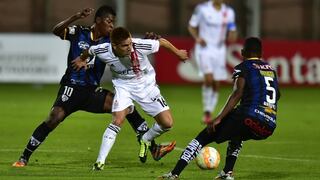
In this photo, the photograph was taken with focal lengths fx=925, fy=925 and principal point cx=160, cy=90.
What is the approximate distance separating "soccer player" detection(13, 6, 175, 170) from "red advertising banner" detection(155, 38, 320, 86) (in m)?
15.6

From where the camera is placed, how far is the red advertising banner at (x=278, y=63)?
92.8 ft

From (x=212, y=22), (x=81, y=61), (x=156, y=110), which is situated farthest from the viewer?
(x=212, y=22)

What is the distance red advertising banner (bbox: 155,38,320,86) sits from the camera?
28.3m

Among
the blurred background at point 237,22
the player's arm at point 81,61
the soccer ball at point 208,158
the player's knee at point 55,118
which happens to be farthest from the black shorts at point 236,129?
the blurred background at point 237,22

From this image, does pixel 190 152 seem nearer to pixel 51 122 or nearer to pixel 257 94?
pixel 257 94

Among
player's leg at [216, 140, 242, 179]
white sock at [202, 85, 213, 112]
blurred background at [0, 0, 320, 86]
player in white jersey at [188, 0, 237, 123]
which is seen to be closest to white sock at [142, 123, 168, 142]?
player's leg at [216, 140, 242, 179]

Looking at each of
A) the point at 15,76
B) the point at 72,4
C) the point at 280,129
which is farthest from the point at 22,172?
the point at 72,4

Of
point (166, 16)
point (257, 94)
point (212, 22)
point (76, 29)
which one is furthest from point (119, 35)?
point (166, 16)

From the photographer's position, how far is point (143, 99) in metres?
12.1

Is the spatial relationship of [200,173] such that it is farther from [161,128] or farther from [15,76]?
[15,76]

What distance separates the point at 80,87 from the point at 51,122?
65 cm

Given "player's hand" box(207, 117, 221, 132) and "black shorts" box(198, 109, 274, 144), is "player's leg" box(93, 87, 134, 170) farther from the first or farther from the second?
"player's hand" box(207, 117, 221, 132)

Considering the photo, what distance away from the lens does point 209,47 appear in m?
19.7

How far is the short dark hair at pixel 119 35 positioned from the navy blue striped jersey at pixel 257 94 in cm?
150
